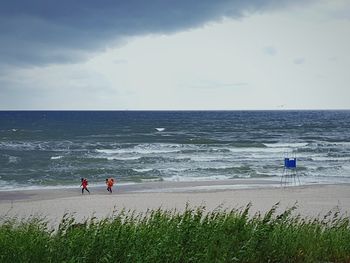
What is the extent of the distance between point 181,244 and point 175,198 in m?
16.5

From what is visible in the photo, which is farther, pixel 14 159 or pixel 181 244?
pixel 14 159

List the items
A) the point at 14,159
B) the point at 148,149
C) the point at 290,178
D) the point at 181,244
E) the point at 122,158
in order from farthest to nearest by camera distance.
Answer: the point at 148,149
the point at 122,158
the point at 14,159
the point at 290,178
the point at 181,244

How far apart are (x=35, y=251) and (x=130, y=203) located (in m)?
15.6

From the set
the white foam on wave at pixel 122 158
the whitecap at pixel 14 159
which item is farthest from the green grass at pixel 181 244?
the whitecap at pixel 14 159

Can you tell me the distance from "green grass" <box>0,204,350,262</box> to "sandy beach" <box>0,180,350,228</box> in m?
11.3

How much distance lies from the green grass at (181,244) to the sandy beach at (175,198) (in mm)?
11339

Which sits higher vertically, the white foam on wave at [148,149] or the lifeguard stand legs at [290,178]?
the white foam on wave at [148,149]

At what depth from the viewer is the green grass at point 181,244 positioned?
6.25 meters

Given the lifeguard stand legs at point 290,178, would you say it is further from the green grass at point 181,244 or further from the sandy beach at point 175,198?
the green grass at point 181,244

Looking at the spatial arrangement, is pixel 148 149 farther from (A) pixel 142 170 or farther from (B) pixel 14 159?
(A) pixel 142 170

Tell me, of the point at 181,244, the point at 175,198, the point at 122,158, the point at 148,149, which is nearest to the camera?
the point at 181,244

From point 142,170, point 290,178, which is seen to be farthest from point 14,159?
point 290,178

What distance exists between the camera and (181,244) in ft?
22.0

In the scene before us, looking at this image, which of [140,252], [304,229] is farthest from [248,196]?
[140,252]
